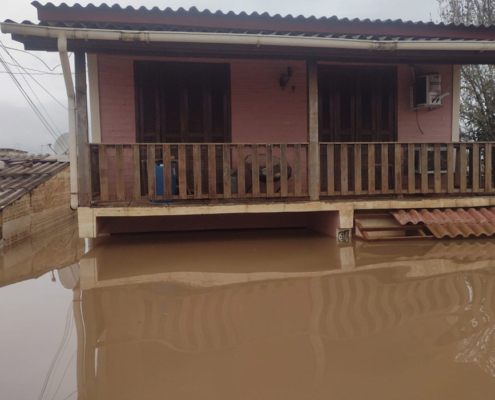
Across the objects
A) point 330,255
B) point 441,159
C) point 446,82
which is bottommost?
point 330,255

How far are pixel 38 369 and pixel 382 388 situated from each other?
1891 millimetres

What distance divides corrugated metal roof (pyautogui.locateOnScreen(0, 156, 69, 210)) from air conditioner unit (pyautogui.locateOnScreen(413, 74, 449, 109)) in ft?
23.4

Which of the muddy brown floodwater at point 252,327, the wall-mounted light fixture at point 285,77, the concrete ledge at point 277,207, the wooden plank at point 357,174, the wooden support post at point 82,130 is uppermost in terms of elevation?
the wall-mounted light fixture at point 285,77

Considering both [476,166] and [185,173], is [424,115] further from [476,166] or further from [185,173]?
[185,173]

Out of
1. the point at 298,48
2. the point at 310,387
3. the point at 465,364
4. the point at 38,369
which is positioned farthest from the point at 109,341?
the point at 298,48

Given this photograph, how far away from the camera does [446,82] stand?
7.90 metres

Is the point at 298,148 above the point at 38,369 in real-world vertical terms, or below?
above

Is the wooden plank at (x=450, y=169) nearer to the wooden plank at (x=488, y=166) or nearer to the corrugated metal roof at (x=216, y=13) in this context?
the wooden plank at (x=488, y=166)

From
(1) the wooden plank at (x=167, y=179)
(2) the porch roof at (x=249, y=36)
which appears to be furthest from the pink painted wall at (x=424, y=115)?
(1) the wooden plank at (x=167, y=179)

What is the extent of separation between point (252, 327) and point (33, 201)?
6091 mm

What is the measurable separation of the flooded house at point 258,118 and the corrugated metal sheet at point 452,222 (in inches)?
1.1

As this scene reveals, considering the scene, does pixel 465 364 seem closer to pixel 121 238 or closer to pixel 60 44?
pixel 60 44

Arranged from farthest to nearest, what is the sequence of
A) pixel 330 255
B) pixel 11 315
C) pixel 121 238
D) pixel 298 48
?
pixel 121 238 → pixel 298 48 → pixel 330 255 → pixel 11 315

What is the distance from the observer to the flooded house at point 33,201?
658 cm
